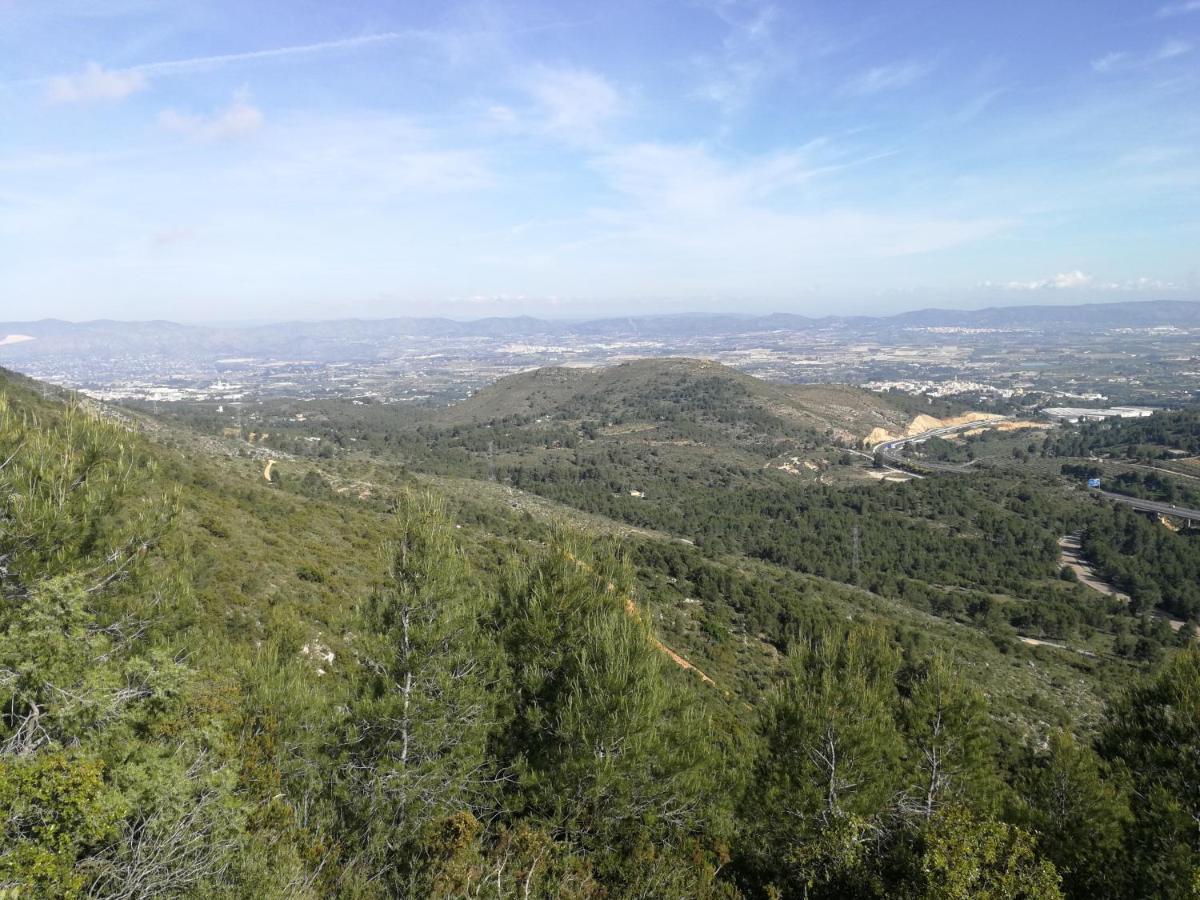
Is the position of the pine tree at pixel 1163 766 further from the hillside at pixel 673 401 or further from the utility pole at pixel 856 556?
the hillside at pixel 673 401

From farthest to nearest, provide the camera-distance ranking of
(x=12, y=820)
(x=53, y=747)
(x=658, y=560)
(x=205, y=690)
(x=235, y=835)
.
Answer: (x=658, y=560)
(x=205, y=690)
(x=235, y=835)
(x=53, y=747)
(x=12, y=820)

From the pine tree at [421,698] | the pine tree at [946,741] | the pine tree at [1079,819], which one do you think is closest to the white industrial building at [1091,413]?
the pine tree at [1079,819]

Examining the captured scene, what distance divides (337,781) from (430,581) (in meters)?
3.14

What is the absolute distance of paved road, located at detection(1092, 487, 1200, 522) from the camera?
63.1 m

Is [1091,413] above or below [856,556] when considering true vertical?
above

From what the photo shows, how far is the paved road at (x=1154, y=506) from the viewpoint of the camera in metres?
63.1

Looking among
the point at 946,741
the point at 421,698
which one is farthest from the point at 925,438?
the point at 421,698

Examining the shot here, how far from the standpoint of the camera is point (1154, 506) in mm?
67312

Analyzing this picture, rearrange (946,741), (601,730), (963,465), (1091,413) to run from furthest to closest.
Result: (1091,413) → (963,465) → (946,741) → (601,730)

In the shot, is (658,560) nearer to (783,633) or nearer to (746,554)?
(783,633)

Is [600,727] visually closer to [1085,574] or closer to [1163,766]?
[1163,766]

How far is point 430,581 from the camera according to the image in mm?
10852

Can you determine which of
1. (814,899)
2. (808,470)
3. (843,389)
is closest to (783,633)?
(814,899)

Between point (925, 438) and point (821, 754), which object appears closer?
point (821, 754)
